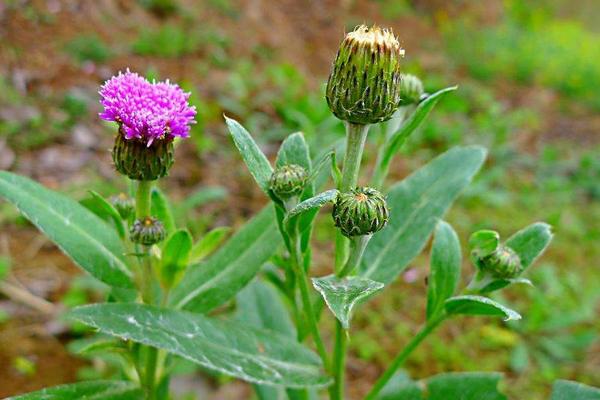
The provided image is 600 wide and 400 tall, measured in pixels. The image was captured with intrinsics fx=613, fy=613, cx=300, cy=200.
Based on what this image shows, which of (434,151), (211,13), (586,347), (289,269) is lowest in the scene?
(586,347)

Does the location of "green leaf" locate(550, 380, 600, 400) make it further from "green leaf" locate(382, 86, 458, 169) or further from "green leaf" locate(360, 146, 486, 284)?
"green leaf" locate(382, 86, 458, 169)

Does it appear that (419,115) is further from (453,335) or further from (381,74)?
(453,335)

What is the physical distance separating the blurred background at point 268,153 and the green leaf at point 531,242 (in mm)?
833

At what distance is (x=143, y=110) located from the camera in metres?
1.44

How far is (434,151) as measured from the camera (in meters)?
5.33

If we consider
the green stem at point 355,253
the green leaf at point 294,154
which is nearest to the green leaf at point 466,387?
the green stem at point 355,253

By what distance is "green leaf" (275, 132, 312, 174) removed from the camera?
152cm

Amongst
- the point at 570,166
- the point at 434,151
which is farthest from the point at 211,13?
the point at 570,166

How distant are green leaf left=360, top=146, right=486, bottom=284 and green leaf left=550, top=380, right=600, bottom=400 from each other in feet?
1.62

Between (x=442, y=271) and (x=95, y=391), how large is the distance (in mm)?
936

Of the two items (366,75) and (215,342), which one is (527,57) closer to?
(366,75)

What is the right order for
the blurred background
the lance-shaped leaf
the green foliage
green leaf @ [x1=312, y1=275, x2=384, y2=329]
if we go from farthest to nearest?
1. the green foliage
2. the blurred background
3. the lance-shaped leaf
4. green leaf @ [x1=312, y1=275, x2=384, y2=329]

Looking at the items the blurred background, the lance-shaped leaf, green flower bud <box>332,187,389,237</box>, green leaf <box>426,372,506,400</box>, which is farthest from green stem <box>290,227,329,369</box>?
the blurred background

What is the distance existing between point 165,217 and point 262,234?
281 millimetres
